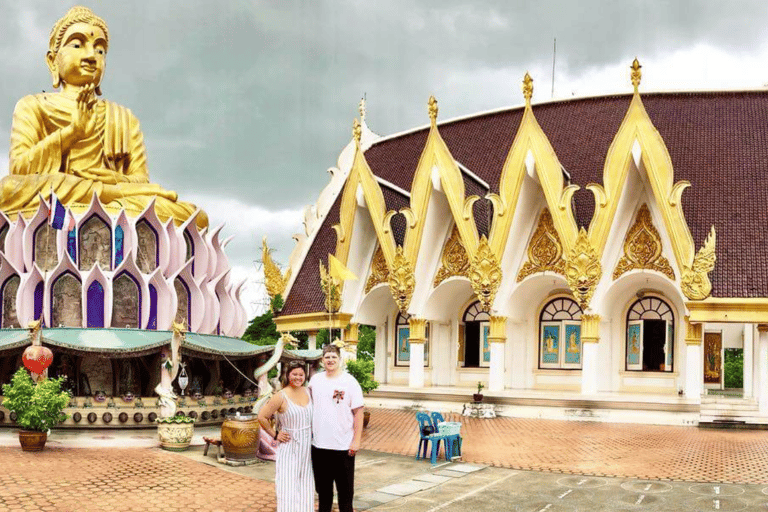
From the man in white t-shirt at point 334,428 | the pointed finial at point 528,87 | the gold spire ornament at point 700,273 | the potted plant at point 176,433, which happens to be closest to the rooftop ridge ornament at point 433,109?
the pointed finial at point 528,87

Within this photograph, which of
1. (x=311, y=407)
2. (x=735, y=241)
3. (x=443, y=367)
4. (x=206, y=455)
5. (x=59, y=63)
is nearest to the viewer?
(x=311, y=407)

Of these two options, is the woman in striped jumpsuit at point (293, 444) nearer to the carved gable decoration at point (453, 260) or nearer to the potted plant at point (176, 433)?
the potted plant at point (176, 433)

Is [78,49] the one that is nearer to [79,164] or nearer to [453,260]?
[79,164]

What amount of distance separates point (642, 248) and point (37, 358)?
49.5 feet

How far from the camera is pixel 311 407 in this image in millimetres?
6586

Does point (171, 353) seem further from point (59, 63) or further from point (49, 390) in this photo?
point (59, 63)

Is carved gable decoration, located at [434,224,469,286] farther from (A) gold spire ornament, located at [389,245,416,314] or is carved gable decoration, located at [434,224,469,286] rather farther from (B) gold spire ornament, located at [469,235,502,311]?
(B) gold spire ornament, located at [469,235,502,311]

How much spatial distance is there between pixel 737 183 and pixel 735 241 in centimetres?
201

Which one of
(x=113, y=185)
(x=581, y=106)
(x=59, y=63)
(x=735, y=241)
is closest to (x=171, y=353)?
(x=113, y=185)

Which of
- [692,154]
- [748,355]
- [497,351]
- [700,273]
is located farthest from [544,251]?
[748,355]

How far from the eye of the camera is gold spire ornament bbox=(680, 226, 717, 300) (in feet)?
64.5

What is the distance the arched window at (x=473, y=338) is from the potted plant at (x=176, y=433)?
13992 mm

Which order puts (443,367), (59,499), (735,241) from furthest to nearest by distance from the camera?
(443,367), (735,241), (59,499)

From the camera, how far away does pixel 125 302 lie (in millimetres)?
16359
